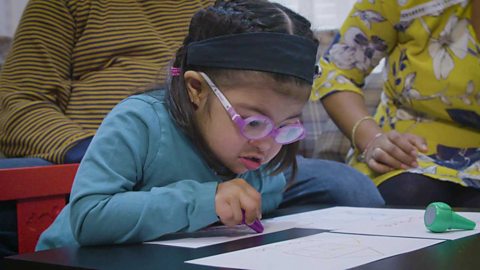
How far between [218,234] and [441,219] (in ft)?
0.96

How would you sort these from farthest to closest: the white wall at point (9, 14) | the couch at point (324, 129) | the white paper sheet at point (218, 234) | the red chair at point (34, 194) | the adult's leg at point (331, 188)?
1. the white wall at point (9, 14)
2. the couch at point (324, 129)
3. the adult's leg at point (331, 188)
4. the red chair at point (34, 194)
5. the white paper sheet at point (218, 234)

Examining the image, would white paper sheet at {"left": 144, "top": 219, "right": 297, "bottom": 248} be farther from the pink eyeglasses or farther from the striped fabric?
the striped fabric

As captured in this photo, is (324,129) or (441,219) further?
(324,129)

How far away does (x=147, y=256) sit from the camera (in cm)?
77

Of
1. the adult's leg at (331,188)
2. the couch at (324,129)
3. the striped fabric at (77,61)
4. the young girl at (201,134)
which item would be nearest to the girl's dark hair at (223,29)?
the young girl at (201,134)

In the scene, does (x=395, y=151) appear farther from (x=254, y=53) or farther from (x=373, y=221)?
(x=254, y=53)

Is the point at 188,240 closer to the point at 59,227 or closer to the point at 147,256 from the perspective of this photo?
the point at 147,256

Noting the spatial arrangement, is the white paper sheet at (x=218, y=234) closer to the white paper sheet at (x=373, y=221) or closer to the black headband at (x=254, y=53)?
the white paper sheet at (x=373, y=221)

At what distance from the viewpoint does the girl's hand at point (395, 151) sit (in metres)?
1.43

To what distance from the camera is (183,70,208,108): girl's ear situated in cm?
98

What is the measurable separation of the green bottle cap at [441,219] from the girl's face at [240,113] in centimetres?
23

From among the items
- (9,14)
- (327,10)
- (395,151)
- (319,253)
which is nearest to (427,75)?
(395,151)

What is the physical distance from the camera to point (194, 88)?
0.99 metres

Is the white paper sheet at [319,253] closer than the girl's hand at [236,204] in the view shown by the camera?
Yes
